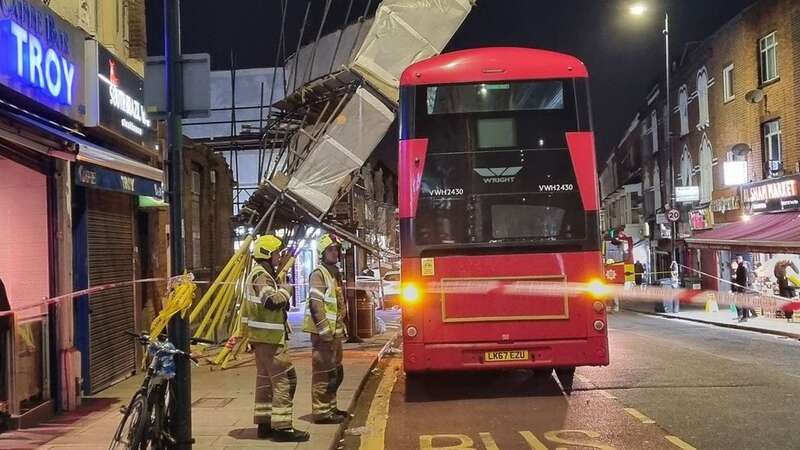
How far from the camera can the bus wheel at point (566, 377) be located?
9.68m

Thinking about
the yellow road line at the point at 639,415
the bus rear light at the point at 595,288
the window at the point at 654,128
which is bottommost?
the yellow road line at the point at 639,415

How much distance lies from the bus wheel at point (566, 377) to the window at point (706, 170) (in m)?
20.3

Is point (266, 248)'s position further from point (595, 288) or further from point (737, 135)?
point (737, 135)

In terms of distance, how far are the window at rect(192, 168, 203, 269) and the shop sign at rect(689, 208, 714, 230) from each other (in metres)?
19.8

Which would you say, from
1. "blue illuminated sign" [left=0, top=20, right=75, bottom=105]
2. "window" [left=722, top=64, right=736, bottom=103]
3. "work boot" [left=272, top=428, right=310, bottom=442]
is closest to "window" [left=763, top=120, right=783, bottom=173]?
"window" [left=722, top=64, right=736, bottom=103]

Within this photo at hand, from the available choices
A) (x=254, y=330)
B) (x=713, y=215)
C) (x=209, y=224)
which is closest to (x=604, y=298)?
(x=254, y=330)

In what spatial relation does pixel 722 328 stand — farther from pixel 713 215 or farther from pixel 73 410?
pixel 73 410

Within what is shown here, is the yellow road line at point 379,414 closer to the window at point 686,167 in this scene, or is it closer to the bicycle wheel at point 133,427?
the bicycle wheel at point 133,427

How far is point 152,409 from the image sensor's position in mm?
5168

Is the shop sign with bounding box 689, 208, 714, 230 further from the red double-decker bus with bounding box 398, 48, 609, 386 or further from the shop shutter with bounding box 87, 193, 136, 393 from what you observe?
the shop shutter with bounding box 87, 193, 136, 393

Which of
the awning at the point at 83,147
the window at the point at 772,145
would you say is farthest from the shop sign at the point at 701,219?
the awning at the point at 83,147

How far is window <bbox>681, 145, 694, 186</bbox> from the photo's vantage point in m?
31.1

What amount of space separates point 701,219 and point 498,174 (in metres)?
22.1

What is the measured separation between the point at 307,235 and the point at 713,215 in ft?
50.6
